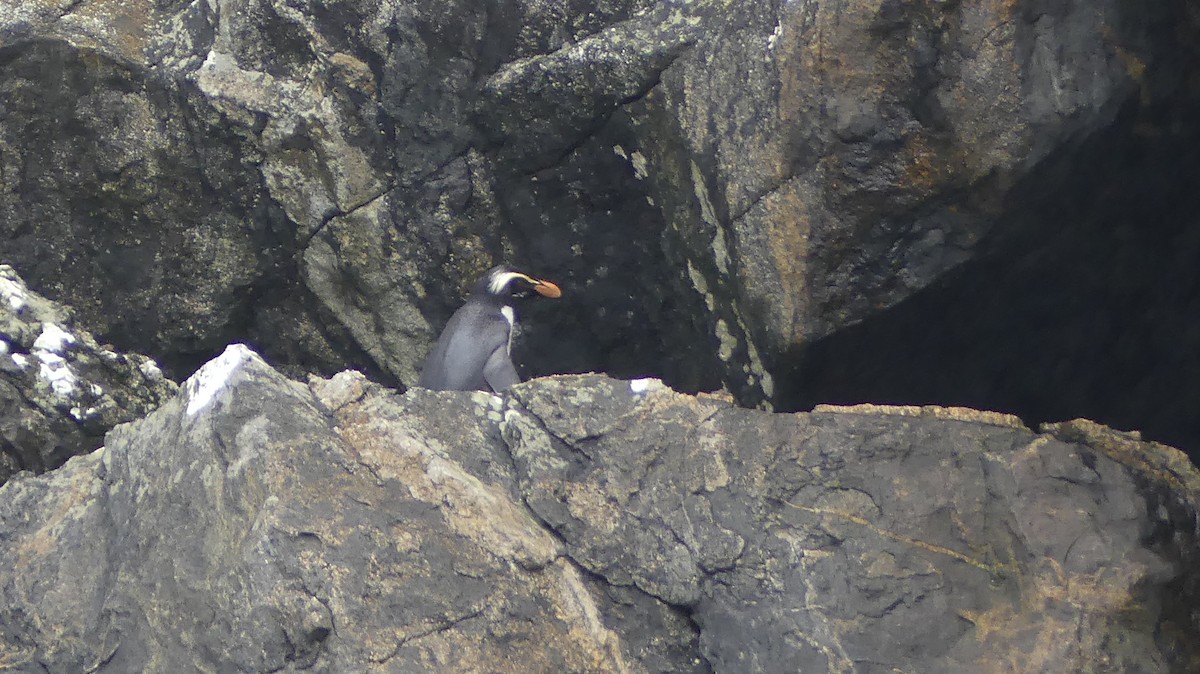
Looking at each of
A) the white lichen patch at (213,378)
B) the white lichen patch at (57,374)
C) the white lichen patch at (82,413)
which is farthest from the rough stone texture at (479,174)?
the white lichen patch at (213,378)

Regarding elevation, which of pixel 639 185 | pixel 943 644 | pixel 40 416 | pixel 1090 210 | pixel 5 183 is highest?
pixel 1090 210

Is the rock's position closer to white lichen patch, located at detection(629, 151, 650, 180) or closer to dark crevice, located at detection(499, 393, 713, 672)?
dark crevice, located at detection(499, 393, 713, 672)

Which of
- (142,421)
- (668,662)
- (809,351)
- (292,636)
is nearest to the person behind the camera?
(292,636)

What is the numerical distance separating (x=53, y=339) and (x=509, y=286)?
167 centimetres

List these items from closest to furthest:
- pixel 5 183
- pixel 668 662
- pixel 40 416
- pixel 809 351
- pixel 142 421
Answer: pixel 668 662
pixel 142 421
pixel 809 351
pixel 40 416
pixel 5 183

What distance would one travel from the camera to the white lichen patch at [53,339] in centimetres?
373

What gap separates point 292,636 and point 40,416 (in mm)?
1840

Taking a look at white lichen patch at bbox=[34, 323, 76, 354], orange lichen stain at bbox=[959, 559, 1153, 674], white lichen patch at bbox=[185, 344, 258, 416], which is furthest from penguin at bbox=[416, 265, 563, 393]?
orange lichen stain at bbox=[959, 559, 1153, 674]

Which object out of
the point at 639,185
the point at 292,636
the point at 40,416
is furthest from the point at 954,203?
the point at 40,416

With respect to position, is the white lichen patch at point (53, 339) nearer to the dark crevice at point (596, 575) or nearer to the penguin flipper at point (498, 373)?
the penguin flipper at point (498, 373)

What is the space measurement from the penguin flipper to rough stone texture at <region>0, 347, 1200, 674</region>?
173 centimetres

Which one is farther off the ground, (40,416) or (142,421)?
(142,421)

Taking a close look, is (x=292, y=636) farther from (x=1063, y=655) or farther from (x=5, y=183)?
(x=5, y=183)

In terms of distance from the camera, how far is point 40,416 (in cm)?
355
